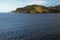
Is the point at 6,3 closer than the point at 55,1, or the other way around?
the point at 55,1

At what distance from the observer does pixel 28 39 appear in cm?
941

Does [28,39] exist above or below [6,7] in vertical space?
below

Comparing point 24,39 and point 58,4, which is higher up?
point 58,4

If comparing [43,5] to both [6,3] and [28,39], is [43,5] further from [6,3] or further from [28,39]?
[28,39]

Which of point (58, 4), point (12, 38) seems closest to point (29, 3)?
point (58, 4)

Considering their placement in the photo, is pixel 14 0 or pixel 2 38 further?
pixel 14 0

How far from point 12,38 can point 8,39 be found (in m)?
0.36

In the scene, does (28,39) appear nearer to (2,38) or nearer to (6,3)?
(2,38)

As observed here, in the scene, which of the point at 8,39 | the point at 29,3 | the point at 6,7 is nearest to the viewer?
the point at 8,39

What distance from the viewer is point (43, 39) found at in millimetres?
9328

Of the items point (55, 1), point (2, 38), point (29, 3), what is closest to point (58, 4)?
point (55, 1)

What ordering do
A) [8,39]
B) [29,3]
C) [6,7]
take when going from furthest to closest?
[29,3]
[6,7]
[8,39]

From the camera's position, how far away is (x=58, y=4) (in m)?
14.5

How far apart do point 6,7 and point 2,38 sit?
512 centimetres
